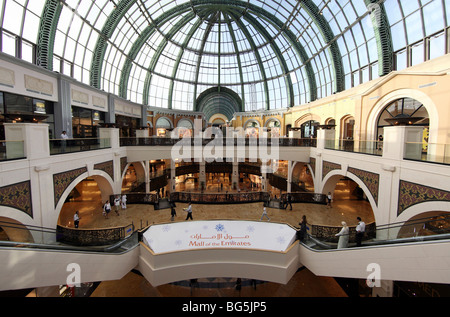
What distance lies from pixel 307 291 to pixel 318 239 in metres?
4.02

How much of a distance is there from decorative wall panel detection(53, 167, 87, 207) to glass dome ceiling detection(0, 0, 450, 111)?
7.79 meters

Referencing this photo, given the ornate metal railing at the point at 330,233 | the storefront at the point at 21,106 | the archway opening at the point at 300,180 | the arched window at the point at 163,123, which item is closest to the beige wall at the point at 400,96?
the archway opening at the point at 300,180

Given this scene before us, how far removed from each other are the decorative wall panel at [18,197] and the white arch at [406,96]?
18827 millimetres

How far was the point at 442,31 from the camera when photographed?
437 inches

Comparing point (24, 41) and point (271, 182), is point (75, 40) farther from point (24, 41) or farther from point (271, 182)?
point (271, 182)

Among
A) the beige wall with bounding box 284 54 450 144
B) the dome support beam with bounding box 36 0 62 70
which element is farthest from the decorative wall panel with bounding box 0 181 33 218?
the beige wall with bounding box 284 54 450 144

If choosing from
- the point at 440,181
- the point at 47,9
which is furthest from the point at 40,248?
the point at 47,9

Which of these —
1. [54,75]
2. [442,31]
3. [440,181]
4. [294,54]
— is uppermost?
[294,54]

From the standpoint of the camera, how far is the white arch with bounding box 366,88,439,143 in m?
11.2

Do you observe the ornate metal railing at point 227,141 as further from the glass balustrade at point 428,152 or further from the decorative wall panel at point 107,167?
the glass balustrade at point 428,152

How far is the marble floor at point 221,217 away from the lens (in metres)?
11.8

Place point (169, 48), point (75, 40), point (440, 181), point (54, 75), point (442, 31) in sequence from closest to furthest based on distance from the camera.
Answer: point (440, 181)
point (442, 31)
point (54, 75)
point (75, 40)
point (169, 48)

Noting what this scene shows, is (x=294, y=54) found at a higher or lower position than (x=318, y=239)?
higher

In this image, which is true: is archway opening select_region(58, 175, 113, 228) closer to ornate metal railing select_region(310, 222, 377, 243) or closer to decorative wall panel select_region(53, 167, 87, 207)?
decorative wall panel select_region(53, 167, 87, 207)
